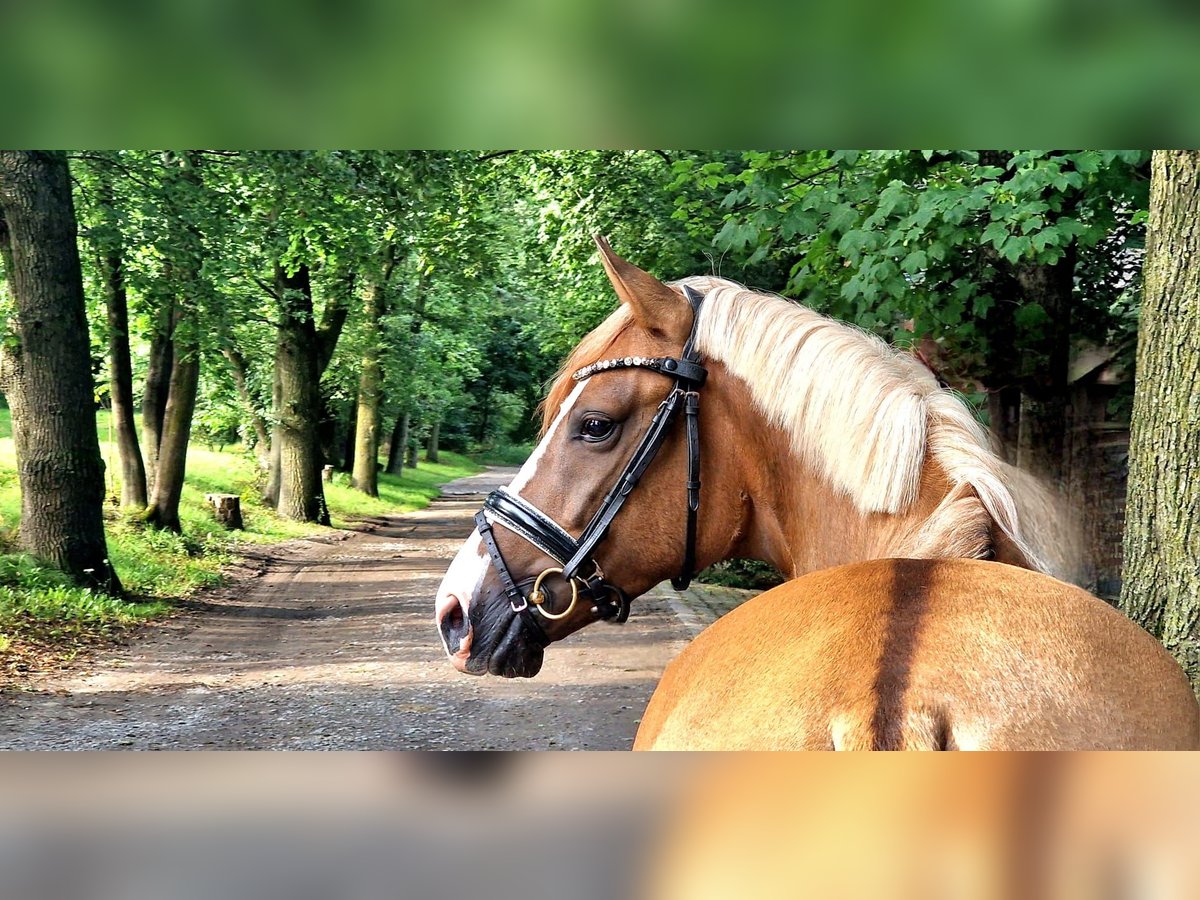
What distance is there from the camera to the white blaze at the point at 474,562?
3.88ft

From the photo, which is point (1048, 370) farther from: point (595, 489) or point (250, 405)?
point (250, 405)

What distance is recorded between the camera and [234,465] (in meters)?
2.02

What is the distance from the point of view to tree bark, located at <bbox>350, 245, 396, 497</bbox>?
1981 millimetres

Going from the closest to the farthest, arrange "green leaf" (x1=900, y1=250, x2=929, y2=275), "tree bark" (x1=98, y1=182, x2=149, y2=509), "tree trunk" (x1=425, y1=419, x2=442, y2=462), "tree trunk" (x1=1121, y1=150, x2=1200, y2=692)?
"tree trunk" (x1=1121, y1=150, x2=1200, y2=692), "tree bark" (x1=98, y1=182, x2=149, y2=509), "tree trunk" (x1=425, y1=419, x2=442, y2=462), "green leaf" (x1=900, y1=250, x2=929, y2=275)

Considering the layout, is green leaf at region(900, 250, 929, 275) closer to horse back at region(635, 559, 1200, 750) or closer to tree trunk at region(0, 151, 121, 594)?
horse back at region(635, 559, 1200, 750)

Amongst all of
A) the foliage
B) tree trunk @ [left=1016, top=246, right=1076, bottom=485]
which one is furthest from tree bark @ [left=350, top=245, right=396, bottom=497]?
tree trunk @ [left=1016, top=246, right=1076, bottom=485]

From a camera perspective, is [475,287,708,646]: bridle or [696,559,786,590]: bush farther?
[696,559,786,590]: bush

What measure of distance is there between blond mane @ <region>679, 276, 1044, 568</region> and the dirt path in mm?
686

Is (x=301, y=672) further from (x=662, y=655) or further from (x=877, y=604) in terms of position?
(x=877, y=604)

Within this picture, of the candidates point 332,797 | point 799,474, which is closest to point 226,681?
point 332,797

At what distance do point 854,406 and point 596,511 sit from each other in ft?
1.10

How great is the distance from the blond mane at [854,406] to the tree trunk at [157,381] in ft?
3.95

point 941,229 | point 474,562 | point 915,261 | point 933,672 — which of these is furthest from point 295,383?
point 933,672

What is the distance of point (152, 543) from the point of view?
1898mm
